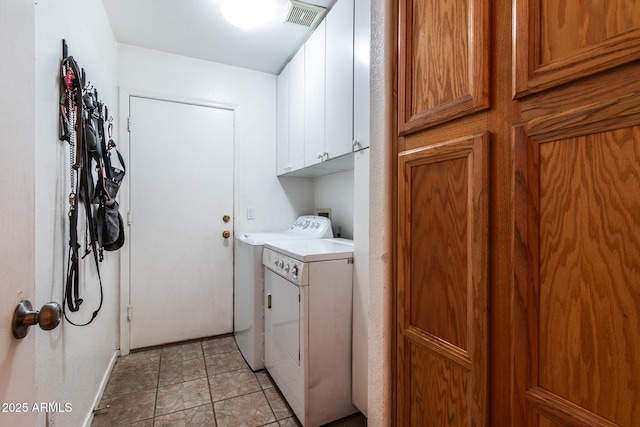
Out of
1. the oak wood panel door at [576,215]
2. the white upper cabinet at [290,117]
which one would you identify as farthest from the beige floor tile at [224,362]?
the oak wood panel door at [576,215]

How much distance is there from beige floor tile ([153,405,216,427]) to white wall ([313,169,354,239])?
1.47 metres

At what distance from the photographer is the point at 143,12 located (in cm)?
196

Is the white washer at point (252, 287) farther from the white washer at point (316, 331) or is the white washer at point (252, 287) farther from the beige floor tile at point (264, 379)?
the white washer at point (316, 331)

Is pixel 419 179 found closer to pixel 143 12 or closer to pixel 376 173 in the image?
pixel 376 173

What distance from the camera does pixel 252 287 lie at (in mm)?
2070

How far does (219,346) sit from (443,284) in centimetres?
229

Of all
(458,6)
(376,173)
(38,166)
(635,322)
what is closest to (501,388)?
(635,322)

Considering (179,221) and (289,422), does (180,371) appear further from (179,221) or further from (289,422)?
(179,221)

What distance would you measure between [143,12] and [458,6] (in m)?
2.12

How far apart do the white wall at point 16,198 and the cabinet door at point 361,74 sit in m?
1.26

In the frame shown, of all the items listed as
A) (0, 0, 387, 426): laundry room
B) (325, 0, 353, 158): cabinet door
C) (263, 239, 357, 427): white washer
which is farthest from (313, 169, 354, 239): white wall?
(263, 239, 357, 427): white washer

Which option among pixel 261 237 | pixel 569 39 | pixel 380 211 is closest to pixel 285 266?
pixel 261 237

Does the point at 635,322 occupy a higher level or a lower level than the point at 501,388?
higher

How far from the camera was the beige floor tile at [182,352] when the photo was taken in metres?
2.29
